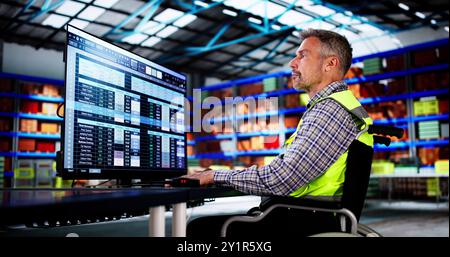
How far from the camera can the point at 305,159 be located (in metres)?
1.67

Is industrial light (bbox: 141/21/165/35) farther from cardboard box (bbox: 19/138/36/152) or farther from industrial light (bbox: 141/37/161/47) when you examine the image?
cardboard box (bbox: 19/138/36/152)

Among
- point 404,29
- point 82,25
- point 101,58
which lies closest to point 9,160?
point 82,25

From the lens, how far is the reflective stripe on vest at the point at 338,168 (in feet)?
5.66

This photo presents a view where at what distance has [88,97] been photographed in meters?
1.86

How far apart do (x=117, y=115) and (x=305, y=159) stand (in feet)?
2.99

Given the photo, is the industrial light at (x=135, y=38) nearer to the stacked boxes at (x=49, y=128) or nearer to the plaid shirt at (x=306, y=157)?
the stacked boxes at (x=49, y=128)

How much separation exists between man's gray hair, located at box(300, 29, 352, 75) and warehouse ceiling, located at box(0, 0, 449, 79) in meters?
11.4

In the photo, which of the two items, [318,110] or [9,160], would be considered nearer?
[318,110]

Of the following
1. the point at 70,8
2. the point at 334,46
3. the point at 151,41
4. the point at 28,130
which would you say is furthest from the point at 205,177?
the point at 151,41

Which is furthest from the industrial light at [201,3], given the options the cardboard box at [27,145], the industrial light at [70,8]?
the cardboard box at [27,145]

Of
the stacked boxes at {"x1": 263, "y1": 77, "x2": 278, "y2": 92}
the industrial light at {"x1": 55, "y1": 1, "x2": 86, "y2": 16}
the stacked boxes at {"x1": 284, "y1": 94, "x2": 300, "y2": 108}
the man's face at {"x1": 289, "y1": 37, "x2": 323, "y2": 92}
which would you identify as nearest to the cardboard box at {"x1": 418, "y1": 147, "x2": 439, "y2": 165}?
the stacked boxes at {"x1": 284, "y1": 94, "x2": 300, "y2": 108}

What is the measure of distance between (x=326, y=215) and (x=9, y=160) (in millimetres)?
11356

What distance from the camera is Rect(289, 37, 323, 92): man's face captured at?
6.52ft
